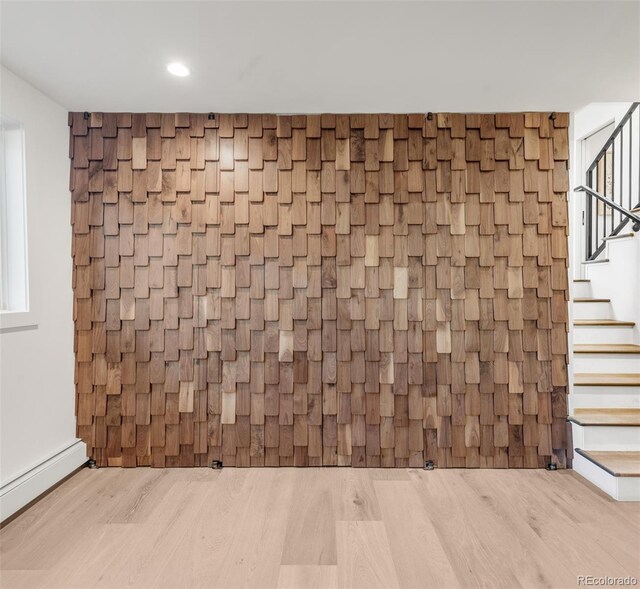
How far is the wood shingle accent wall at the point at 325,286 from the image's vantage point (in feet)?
9.23

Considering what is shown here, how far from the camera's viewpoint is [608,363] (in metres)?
3.06

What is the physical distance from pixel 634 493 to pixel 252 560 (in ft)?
7.01

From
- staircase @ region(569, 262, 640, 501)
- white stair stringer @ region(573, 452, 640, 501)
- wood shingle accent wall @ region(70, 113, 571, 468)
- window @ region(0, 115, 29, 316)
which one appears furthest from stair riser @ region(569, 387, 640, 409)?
window @ region(0, 115, 29, 316)

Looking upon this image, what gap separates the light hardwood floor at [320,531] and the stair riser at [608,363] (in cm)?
81

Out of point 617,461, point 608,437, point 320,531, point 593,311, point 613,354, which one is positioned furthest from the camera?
point 593,311

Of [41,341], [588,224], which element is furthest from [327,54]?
[588,224]

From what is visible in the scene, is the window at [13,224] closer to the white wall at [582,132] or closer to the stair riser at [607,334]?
the stair riser at [607,334]

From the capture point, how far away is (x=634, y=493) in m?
2.37

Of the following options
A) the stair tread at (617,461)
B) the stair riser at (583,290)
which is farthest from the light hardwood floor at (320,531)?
the stair riser at (583,290)

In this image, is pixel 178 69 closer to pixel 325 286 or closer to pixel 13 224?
A: pixel 13 224

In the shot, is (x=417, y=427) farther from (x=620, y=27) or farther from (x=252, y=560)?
(x=620, y=27)

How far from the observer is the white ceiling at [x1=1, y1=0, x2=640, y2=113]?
179 centimetres

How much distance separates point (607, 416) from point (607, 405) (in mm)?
152

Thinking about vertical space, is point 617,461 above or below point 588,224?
below
